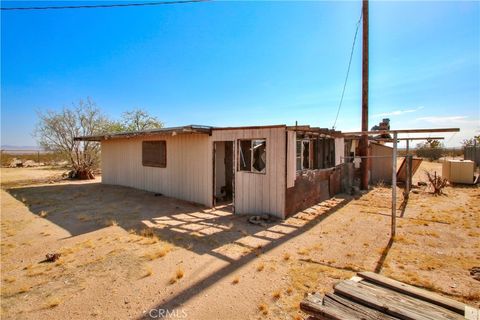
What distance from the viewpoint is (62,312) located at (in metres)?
3.11

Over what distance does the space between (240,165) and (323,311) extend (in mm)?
5581

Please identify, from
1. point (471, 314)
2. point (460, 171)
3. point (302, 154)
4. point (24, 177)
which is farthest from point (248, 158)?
point (24, 177)

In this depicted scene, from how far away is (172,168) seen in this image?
32.6 ft

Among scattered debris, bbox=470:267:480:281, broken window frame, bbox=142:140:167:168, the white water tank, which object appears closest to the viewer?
scattered debris, bbox=470:267:480:281

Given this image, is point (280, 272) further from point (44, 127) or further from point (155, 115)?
point (155, 115)

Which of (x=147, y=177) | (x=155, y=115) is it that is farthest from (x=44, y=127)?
(x=147, y=177)

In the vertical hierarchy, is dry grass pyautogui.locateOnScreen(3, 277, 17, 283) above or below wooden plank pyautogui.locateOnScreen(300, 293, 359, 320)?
below

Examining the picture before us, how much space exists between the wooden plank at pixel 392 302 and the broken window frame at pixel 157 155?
8.67 meters

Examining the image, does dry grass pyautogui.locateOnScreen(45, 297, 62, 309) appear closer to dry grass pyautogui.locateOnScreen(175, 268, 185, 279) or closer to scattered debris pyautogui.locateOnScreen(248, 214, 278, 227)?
dry grass pyautogui.locateOnScreen(175, 268, 185, 279)

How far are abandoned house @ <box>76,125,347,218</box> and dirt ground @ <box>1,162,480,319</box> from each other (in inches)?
30.3

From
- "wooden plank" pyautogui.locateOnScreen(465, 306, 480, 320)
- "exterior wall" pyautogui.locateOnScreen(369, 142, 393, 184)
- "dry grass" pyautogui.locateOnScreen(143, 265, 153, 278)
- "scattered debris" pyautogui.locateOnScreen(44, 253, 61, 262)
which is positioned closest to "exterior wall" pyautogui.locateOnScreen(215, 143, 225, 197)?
"dry grass" pyautogui.locateOnScreen(143, 265, 153, 278)

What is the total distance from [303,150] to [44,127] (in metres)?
18.2

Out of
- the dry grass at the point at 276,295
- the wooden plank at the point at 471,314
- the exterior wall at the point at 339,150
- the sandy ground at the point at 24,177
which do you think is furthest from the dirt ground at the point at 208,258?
the sandy ground at the point at 24,177

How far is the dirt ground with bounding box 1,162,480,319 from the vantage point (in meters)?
3.29
